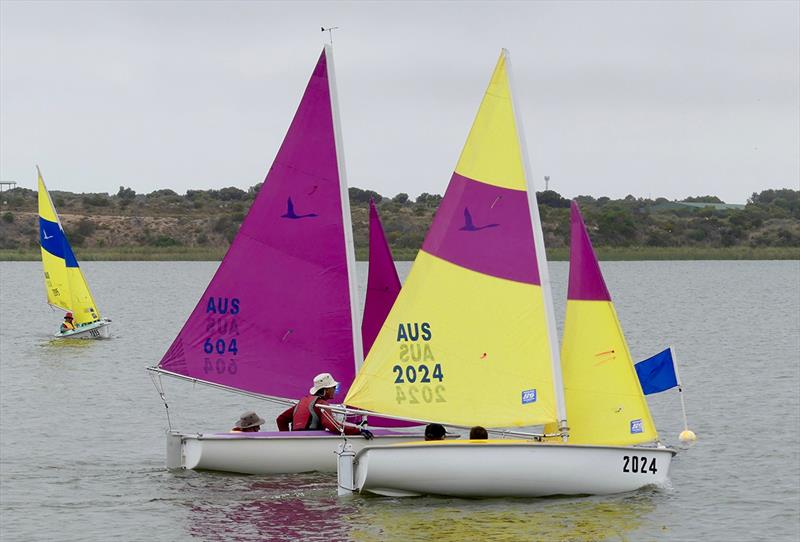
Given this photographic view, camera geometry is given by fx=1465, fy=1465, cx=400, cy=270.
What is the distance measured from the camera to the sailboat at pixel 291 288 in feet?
81.1

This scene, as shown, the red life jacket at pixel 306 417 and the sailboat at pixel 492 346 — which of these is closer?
the sailboat at pixel 492 346

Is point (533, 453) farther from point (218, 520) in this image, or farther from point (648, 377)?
point (218, 520)

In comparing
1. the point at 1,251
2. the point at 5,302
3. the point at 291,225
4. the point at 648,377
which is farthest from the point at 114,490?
the point at 1,251

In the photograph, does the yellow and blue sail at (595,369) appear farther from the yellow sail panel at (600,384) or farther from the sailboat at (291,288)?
the sailboat at (291,288)

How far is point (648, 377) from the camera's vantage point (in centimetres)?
2292

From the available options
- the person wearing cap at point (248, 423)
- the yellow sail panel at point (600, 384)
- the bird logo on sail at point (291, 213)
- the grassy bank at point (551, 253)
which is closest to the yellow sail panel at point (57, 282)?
the bird logo on sail at point (291, 213)

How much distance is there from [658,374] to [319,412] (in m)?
5.37

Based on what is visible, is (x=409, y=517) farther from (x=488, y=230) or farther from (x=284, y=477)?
(x=488, y=230)

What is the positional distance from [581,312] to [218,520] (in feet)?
Result: 20.8

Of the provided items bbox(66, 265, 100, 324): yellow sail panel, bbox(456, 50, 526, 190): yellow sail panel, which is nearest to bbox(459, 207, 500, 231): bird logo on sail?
bbox(456, 50, 526, 190): yellow sail panel

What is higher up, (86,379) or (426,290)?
(426,290)

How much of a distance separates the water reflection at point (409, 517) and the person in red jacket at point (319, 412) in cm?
100

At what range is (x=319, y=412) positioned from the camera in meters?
23.3

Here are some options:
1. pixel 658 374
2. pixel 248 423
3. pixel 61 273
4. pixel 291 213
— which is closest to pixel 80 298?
pixel 61 273
